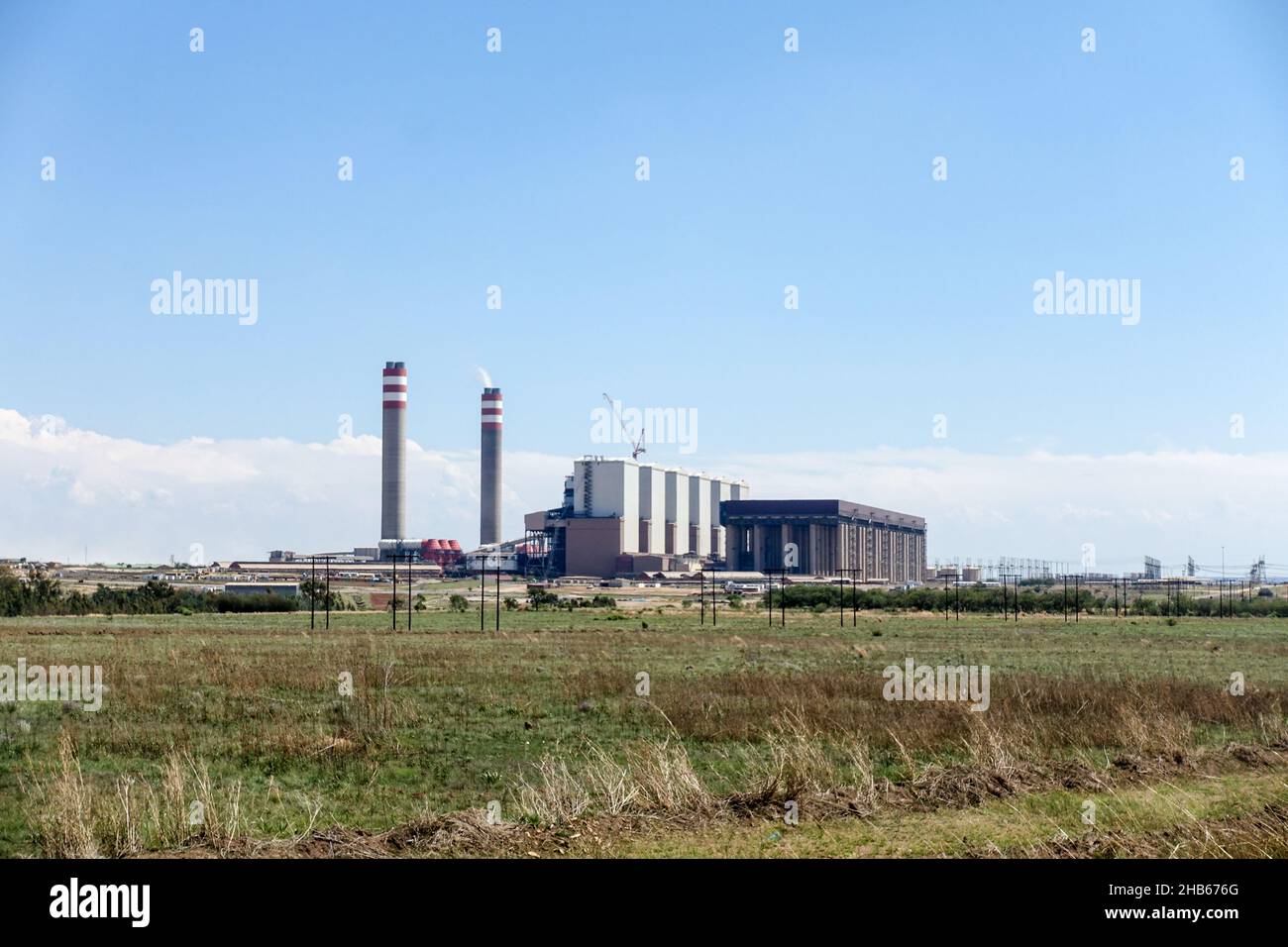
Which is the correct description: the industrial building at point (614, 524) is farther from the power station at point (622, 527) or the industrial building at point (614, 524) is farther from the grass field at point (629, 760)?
the grass field at point (629, 760)

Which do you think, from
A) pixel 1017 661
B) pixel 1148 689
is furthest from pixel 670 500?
pixel 1148 689

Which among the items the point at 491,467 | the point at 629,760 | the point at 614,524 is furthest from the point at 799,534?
the point at 629,760

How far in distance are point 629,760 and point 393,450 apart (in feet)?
475

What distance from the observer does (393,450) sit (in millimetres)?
158875

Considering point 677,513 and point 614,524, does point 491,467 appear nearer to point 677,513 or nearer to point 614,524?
point 614,524

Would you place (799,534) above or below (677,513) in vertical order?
below

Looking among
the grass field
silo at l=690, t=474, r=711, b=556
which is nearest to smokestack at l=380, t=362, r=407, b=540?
silo at l=690, t=474, r=711, b=556

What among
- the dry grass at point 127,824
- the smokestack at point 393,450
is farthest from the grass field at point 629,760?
the smokestack at point 393,450

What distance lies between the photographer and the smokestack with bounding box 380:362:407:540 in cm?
15762

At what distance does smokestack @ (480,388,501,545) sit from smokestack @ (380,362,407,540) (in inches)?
486

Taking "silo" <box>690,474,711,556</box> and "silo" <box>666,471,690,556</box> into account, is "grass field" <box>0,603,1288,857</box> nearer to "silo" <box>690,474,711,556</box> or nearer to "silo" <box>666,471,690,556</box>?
"silo" <box>666,471,690,556</box>

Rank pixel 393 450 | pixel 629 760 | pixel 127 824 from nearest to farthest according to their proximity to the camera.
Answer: pixel 127 824 → pixel 629 760 → pixel 393 450
